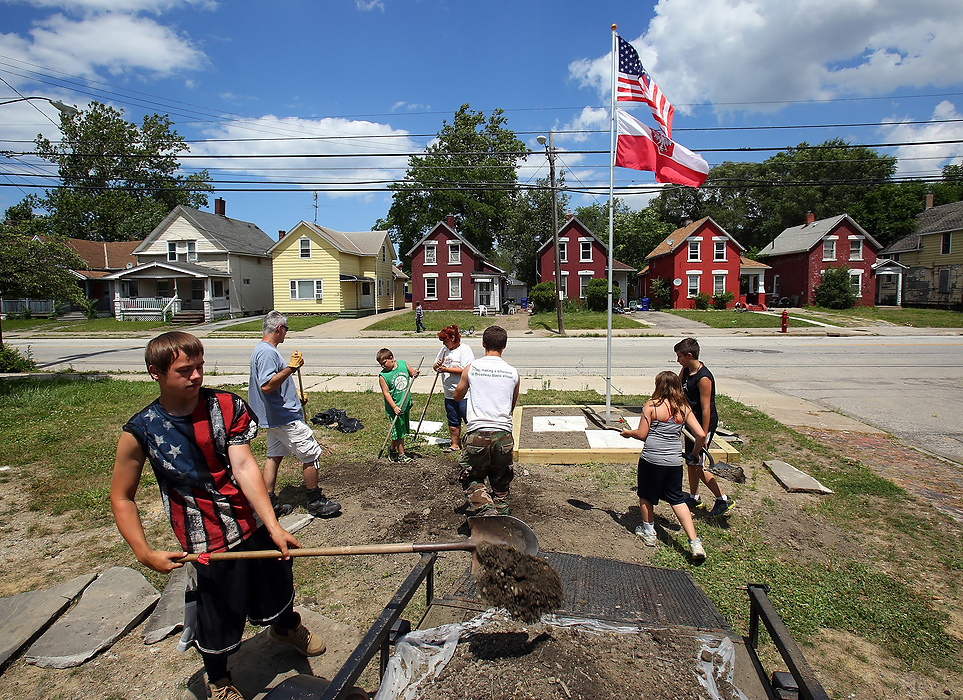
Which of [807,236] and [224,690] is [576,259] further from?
[224,690]

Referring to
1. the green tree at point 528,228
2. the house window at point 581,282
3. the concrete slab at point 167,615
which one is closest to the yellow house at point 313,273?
the house window at point 581,282

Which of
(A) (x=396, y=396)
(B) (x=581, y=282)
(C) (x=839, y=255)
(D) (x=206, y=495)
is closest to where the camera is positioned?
(D) (x=206, y=495)

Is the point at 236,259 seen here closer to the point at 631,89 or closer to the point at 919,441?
the point at 631,89

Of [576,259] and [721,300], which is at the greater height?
[576,259]

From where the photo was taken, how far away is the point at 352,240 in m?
43.7

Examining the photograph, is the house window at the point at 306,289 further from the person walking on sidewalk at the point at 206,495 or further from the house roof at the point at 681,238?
the person walking on sidewalk at the point at 206,495

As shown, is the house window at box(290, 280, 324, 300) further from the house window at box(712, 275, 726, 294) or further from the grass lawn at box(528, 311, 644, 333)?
the house window at box(712, 275, 726, 294)

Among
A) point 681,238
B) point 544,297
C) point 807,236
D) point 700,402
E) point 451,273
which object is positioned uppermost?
point 807,236

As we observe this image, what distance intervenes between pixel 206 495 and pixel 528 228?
5614 cm

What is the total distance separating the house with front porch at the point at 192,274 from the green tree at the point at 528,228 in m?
26.5

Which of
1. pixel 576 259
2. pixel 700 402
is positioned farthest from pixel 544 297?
pixel 700 402

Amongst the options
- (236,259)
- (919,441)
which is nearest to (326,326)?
(236,259)

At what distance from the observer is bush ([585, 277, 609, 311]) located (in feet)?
119

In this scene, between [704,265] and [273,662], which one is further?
[704,265]
